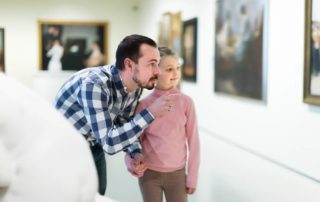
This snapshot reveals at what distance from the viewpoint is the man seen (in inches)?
82.4

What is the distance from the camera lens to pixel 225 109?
700cm

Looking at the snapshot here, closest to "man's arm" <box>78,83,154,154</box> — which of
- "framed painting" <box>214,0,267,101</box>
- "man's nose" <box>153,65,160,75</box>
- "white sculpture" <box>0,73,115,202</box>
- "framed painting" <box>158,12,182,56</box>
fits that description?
"man's nose" <box>153,65,160,75</box>

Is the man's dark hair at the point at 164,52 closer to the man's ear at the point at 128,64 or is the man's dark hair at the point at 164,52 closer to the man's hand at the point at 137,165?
the man's ear at the point at 128,64

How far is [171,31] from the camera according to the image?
9812 millimetres

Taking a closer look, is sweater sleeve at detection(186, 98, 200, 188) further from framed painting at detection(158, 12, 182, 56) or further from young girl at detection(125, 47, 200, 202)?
framed painting at detection(158, 12, 182, 56)

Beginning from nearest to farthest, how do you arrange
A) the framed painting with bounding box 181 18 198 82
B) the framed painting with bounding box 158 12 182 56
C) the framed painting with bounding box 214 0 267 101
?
the framed painting with bounding box 214 0 267 101, the framed painting with bounding box 181 18 198 82, the framed painting with bounding box 158 12 182 56

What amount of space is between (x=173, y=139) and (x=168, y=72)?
0.35 meters

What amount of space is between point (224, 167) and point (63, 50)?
832cm

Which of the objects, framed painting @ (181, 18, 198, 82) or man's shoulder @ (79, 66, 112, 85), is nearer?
man's shoulder @ (79, 66, 112, 85)

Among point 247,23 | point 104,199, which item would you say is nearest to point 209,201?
point 247,23

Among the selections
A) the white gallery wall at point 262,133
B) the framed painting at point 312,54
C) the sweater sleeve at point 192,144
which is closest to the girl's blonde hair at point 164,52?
the sweater sleeve at point 192,144

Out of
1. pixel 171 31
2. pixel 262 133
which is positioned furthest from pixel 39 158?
pixel 171 31

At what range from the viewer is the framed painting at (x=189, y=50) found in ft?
27.3

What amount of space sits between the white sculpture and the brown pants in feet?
5.41
